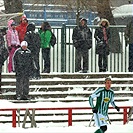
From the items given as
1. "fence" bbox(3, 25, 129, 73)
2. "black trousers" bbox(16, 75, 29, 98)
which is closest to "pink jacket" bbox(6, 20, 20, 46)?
"black trousers" bbox(16, 75, 29, 98)

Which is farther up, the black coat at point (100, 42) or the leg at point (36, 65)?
the black coat at point (100, 42)

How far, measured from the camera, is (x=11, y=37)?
20188mm

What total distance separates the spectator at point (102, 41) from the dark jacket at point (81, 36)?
0.36 metres

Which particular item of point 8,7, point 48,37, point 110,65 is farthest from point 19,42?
point 8,7

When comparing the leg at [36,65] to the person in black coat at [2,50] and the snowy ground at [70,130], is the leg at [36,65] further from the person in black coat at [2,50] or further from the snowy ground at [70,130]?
the snowy ground at [70,130]

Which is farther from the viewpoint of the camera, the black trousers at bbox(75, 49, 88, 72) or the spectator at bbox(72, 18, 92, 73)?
the black trousers at bbox(75, 49, 88, 72)

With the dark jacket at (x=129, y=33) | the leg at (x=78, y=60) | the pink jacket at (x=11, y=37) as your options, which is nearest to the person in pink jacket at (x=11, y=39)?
the pink jacket at (x=11, y=37)

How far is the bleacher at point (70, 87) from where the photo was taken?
2062cm

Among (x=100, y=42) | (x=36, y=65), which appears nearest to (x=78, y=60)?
(x=100, y=42)

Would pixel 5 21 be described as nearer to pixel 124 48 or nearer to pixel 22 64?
pixel 22 64

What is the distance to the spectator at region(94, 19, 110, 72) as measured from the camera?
21281mm

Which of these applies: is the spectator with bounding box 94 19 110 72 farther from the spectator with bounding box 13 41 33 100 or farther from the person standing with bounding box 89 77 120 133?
the person standing with bounding box 89 77 120 133

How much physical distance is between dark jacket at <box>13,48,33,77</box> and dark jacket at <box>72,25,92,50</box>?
2.08m

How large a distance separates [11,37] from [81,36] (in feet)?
7.75
